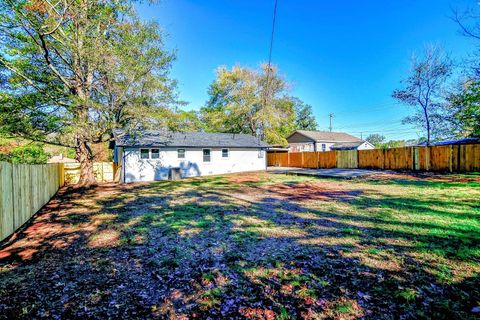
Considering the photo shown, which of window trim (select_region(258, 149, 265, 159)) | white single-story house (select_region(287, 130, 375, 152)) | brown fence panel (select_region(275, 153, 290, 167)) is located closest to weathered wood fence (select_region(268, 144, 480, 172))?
brown fence panel (select_region(275, 153, 290, 167))

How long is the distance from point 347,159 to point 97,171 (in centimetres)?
2108

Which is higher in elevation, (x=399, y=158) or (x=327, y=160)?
(x=399, y=158)

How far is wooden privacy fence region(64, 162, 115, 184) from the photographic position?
15224mm

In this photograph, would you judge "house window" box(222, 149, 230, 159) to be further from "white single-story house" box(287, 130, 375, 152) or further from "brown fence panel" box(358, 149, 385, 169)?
"white single-story house" box(287, 130, 375, 152)

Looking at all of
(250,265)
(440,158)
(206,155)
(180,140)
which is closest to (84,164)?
(180,140)

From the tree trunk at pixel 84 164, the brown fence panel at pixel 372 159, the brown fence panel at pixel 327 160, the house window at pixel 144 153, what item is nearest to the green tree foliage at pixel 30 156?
the tree trunk at pixel 84 164

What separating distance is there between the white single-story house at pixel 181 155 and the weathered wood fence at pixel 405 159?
19.9 feet

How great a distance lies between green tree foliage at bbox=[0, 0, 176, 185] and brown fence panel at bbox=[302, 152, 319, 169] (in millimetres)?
16710

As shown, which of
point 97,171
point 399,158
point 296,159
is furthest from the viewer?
point 296,159

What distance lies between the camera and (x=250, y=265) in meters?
3.44

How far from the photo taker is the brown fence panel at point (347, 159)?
20.9 m

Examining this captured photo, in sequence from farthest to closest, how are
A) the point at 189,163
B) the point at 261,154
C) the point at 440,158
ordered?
the point at 261,154 < the point at 189,163 < the point at 440,158

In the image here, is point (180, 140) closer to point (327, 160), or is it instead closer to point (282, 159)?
point (282, 159)

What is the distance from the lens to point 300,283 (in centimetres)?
293
